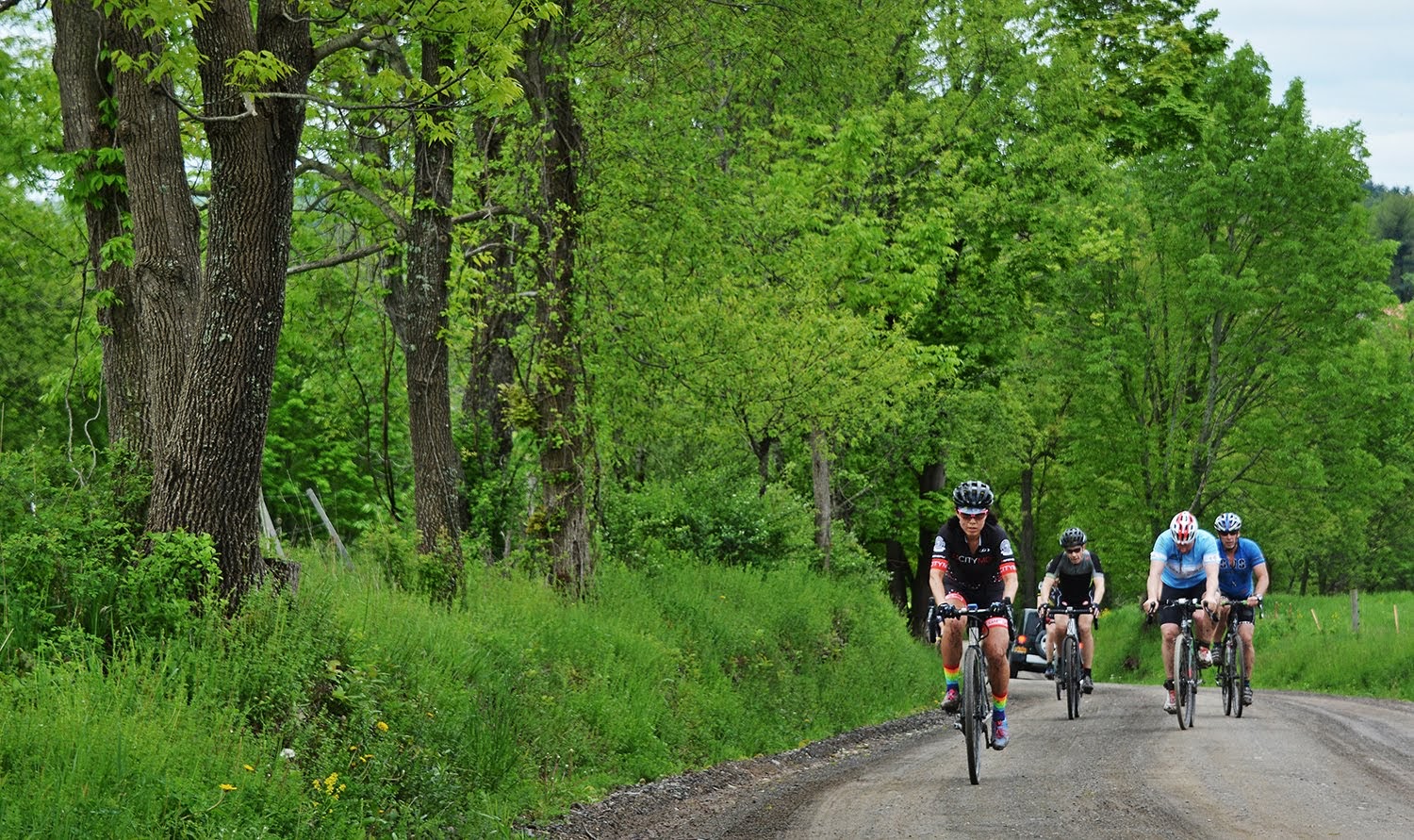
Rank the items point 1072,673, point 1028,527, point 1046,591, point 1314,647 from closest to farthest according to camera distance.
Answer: point 1072,673 < point 1046,591 < point 1314,647 < point 1028,527

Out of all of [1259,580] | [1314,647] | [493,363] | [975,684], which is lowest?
[1314,647]

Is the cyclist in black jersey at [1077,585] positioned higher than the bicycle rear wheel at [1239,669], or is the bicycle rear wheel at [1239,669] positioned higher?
the cyclist in black jersey at [1077,585]

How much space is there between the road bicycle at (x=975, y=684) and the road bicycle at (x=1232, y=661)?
5749 millimetres

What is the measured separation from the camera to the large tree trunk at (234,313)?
8.99 metres

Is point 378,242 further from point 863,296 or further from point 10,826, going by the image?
point 10,826

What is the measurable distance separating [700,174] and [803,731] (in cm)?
660

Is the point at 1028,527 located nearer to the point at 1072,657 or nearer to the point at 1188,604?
the point at 1072,657

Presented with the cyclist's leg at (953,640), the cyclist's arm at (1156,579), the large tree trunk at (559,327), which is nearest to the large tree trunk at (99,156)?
the large tree trunk at (559,327)

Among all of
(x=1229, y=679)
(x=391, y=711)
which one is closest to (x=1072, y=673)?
(x=1229, y=679)

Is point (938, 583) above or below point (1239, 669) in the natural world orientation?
above

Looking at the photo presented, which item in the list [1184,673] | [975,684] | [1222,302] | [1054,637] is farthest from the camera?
[1222,302]

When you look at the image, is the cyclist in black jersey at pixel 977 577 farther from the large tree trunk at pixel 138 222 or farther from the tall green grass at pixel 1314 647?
the tall green grass at pixel 1314 647

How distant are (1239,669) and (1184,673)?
1.69 metres

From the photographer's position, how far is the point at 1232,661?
16484 millimetres
